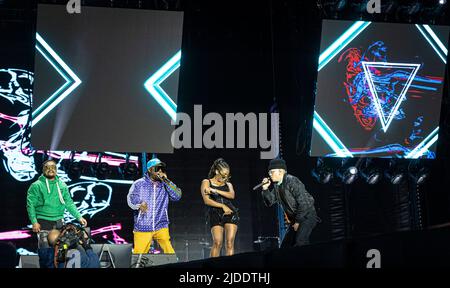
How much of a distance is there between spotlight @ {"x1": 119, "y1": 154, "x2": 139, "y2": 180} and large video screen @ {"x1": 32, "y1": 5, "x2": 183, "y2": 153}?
0.28 meters

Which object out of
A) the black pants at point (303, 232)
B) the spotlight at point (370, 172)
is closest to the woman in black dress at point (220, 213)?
the black pants at point (303, 232)

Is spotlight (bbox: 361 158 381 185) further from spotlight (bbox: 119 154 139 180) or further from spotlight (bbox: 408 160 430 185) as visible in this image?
spotlight (bbox: 119 154 139 180)

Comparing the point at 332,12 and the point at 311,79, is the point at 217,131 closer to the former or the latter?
the point at 311,79

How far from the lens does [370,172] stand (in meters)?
9.98

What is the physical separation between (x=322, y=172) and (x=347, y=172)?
1.17 feet

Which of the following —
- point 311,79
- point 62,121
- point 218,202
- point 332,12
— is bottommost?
point 218,202

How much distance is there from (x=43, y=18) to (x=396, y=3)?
4.86 metres

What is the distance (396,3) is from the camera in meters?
9.76

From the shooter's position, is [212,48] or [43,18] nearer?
[43,18]

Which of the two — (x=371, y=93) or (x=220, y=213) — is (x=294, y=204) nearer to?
(x=220, y=213)

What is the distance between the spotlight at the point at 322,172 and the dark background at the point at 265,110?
0.66ft

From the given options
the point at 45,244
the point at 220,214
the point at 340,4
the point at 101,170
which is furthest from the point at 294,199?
the point at 340,4
